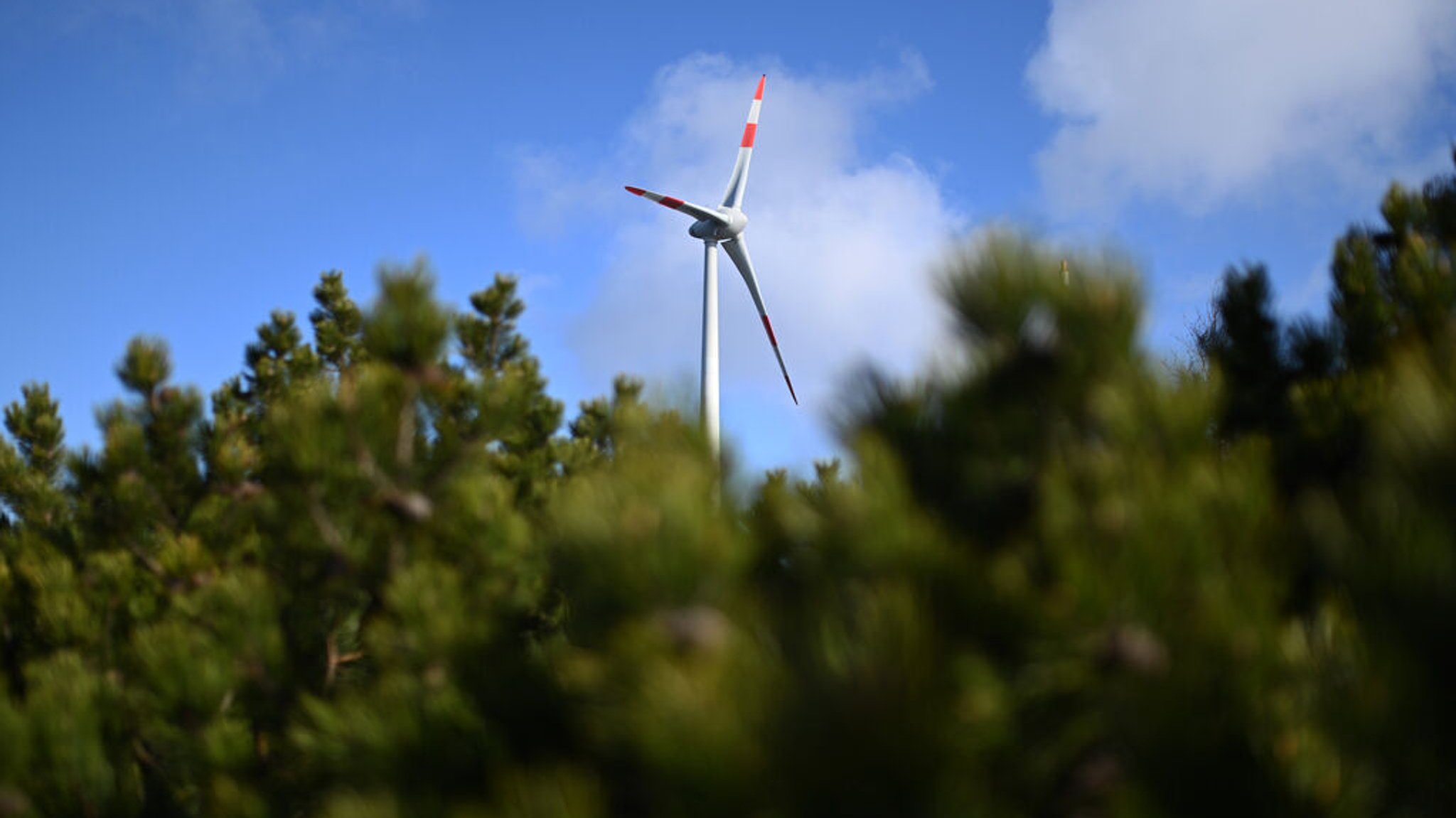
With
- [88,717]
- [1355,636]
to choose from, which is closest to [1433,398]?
[1355,636]

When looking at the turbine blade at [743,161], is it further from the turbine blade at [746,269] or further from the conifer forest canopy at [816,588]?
the conifer forest canopy at [816,588]

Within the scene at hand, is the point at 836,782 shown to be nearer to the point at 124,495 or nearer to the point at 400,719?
the point at 400,719

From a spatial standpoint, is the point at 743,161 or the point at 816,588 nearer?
the point at 816,588

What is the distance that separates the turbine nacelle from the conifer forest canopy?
14.4 metres

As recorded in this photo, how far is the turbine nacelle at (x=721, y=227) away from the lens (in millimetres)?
19000

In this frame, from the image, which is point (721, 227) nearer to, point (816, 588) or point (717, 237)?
point (717, 237)

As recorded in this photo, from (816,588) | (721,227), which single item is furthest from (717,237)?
(816,588)

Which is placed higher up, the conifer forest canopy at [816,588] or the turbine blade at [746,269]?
the turbine blade at [746,269]

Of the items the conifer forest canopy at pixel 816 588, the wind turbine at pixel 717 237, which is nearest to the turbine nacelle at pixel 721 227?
the wind turbine at pixel 717 237

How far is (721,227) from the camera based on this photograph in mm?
19000

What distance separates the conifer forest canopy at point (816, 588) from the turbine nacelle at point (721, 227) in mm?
14428

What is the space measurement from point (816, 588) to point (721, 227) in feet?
54.5

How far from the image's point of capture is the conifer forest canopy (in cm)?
232

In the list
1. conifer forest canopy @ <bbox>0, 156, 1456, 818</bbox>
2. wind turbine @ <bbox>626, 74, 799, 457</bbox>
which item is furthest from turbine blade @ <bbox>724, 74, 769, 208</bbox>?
conifer forest canopy @ <bbox>0, 156, 1456, 818</bbox>
